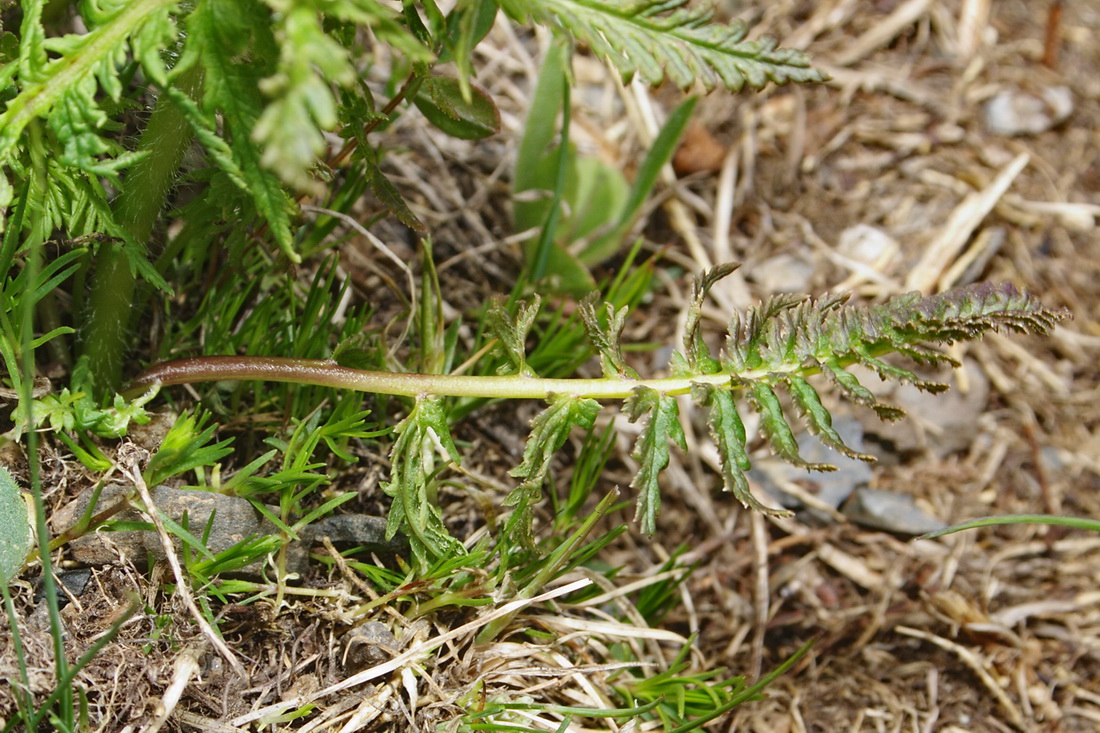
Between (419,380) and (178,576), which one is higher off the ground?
(419,380)

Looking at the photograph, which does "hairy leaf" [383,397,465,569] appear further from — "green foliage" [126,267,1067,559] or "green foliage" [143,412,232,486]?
"green foliage" [143,412,232,486]

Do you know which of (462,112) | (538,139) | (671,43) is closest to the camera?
(671,43)

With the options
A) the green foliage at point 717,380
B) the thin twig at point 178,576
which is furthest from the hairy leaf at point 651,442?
the thin twig at point 178,576

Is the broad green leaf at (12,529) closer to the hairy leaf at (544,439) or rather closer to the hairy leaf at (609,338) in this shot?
the hairy leaf at (544,439)

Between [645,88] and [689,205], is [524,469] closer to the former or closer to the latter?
[689,205]

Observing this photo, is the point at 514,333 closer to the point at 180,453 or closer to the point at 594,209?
the point at 180,453

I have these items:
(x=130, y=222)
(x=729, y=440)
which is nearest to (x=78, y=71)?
(x=130, y=222)
